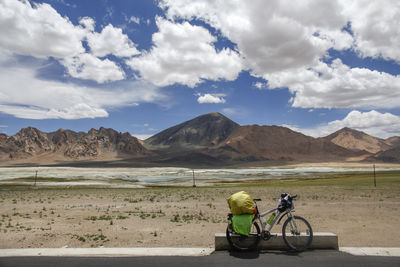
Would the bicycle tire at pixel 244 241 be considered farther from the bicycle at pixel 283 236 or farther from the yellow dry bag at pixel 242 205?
the yellow dry bag at pixel 242 205

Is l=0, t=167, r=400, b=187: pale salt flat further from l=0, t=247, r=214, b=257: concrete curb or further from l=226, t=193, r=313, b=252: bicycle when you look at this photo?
l=226, t=193, r=313, b=252: bicycle

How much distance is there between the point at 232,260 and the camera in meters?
8.58

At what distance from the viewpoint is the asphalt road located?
8.19 m

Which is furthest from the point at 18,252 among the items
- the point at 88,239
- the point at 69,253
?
the point at 88,239

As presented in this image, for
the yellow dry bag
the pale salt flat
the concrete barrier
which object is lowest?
the pale salt flat

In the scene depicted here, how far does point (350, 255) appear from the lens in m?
8.79

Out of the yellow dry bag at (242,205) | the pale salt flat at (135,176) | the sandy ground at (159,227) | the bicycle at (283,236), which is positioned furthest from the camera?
the pale salt flat at (135,176)

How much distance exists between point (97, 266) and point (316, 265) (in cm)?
579

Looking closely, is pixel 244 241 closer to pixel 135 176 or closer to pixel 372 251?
pixel 372 251

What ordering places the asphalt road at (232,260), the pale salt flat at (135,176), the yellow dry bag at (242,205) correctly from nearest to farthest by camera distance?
the asphalt road at (232,260) → the yellow dry bag at (242,205) → the pale salt flat at (135,176)

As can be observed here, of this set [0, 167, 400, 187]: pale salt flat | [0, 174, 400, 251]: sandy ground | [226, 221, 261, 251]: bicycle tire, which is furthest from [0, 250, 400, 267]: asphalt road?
[0, 167, 400, 187]: pale salt flat

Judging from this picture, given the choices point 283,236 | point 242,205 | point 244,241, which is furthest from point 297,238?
point 242,205

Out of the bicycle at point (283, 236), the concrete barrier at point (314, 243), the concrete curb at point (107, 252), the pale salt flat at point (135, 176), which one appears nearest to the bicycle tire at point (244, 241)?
the bicycle at point (283, 236)

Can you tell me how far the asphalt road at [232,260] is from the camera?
26.9 feet
